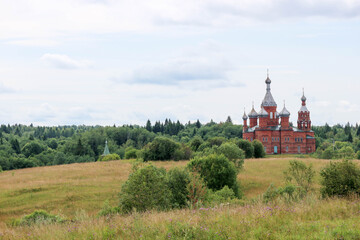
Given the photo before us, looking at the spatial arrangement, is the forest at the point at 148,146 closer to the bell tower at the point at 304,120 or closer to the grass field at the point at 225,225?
the bell tower at the point at 304,120

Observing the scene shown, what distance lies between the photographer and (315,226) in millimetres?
9875

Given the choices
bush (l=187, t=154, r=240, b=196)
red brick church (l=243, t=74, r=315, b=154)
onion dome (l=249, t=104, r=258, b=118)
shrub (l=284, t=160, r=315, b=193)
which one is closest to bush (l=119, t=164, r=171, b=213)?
shrub (l=284, t=160, r=315, b=193)

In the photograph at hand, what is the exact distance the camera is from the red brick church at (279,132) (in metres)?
89.1

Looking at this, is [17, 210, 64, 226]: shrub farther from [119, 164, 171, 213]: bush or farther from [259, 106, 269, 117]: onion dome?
[259, 106, 269, 117]: onion dome

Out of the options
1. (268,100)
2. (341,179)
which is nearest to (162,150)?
(268,100)

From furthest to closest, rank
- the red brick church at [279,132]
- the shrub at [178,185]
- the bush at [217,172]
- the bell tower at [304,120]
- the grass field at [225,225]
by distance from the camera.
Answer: the bell tower at [304,120] → the red brick church at [279,132] → the bush at [217,172] → the shrub at [178,185] → the grass field at [225,225]

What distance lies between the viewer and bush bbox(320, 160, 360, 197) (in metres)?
18.2

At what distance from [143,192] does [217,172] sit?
16510 mm

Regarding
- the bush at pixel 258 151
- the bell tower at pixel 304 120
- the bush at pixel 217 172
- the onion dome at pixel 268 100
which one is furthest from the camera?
the bell tower at pixel 304 120

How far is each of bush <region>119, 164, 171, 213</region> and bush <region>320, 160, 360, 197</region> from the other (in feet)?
28.6

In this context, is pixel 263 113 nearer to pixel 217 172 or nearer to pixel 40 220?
pixel 217 172

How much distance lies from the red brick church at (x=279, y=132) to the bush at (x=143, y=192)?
7054cm

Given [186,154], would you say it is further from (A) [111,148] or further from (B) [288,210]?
(A) [111,148]

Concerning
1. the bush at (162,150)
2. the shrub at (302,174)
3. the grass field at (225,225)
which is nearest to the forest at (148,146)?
the bush at (162,150)
